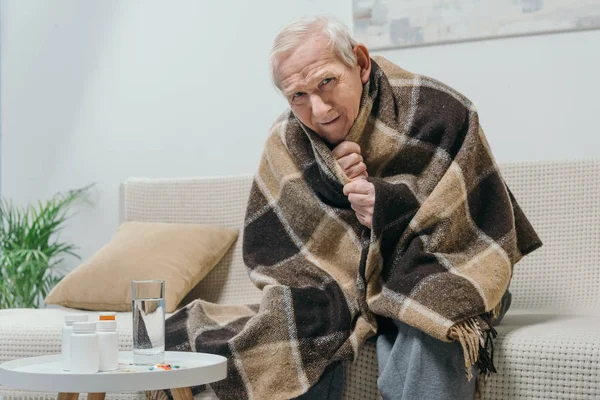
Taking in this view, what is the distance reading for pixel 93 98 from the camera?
137 inches

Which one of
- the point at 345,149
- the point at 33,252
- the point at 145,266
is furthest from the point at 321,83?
the point at 33,252

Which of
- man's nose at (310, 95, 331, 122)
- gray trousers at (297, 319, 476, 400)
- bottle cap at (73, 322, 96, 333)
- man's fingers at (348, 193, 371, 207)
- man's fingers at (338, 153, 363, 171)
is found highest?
man's nose at (310, 95, 331, 122)

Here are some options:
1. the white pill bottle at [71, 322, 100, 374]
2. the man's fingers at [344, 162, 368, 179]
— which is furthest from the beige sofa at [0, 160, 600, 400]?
the white pill bottle at [71, 322, 100, 374]

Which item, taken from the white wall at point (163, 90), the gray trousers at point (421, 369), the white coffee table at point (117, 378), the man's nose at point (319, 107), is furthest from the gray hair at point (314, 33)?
the white wall at point (163, 90)

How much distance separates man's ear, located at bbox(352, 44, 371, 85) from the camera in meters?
2.09

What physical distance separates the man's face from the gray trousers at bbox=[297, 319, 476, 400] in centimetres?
51

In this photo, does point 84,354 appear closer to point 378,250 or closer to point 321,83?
point 378,250

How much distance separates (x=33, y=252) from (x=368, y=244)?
5.83ft

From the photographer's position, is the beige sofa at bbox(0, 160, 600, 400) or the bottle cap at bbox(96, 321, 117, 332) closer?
the bottle cap at bbox(96, 321, 117, 332)

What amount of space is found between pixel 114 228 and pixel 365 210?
5.65 feet

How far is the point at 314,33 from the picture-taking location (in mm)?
2020

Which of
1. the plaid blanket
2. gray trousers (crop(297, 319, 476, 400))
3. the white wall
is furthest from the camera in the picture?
the white wall

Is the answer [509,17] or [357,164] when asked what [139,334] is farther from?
[509,17]

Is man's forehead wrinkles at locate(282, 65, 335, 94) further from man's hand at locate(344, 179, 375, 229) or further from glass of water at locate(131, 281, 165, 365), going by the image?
glass of water at locate(131, 281, 165, 365)
